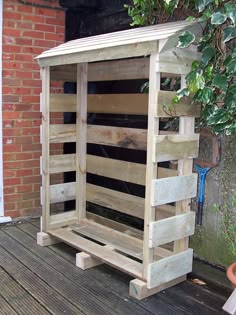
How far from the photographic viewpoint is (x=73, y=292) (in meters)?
2.52

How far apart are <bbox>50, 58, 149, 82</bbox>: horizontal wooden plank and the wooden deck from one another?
1.48 m

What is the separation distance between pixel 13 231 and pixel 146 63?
6.39ft

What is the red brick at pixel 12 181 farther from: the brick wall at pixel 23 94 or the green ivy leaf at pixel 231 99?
the green ivy leaf at pixel 231 99

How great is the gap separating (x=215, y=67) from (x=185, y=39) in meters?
0.30

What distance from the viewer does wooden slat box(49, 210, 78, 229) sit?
134 inches

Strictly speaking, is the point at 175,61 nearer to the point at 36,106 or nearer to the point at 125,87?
the point at 125,87

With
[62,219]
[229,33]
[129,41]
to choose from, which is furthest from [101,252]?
[229,33]

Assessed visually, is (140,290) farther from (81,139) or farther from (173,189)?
(81,139)

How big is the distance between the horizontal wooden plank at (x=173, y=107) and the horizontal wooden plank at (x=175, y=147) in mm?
135

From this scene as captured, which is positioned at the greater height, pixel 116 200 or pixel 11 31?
pixel 11 31

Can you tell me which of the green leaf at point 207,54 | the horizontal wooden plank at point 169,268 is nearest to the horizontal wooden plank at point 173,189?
the horizontal wooden plank at point 169,268

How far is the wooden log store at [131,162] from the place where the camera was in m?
2.30

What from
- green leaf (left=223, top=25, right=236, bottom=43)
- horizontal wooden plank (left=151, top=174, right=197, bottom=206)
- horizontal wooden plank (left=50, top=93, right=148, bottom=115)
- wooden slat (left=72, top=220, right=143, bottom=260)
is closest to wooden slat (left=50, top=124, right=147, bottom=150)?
horizontal wooden plank (left=50, top=93, right=148, bottom=115)

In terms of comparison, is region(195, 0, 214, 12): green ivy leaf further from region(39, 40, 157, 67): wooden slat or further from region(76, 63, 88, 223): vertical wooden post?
region(76, 63, 88, 223): vertical wooden post
